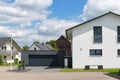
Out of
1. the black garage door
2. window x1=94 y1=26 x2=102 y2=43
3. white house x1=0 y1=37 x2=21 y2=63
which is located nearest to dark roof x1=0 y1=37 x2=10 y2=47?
white house x1=0 y1=37 x2=21 y2=63

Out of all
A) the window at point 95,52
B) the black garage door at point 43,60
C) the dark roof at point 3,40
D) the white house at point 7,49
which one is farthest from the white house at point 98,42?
the dark roof at point 3,40

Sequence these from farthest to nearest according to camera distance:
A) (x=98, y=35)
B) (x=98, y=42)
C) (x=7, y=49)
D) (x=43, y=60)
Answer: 1. (x=7, y=49)
2. (x=43, y=60)
3. (x=98, y=35)
4. (x=98, y=42)

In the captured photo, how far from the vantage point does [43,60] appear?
184 feet

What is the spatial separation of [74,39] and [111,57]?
5644 millimetres

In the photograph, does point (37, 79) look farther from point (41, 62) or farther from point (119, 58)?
point (41, 62)

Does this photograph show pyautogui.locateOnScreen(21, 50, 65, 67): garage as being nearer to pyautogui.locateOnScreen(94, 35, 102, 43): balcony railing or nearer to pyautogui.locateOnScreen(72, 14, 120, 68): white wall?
pyautogui.locateOnScreen(72, 14, 120, 68): white wall

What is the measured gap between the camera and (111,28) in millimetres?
43188

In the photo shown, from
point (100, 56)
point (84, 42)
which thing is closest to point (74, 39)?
point (84, 42)

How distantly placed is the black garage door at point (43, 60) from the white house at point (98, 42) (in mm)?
13113

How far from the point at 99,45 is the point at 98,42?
438mm

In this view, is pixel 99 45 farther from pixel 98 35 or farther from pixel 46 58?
pixel 46 58

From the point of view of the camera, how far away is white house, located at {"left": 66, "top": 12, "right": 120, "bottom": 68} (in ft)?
140

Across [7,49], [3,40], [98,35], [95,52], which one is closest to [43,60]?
[95,52]

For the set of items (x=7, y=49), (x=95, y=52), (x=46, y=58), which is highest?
(x=7, y=49)
